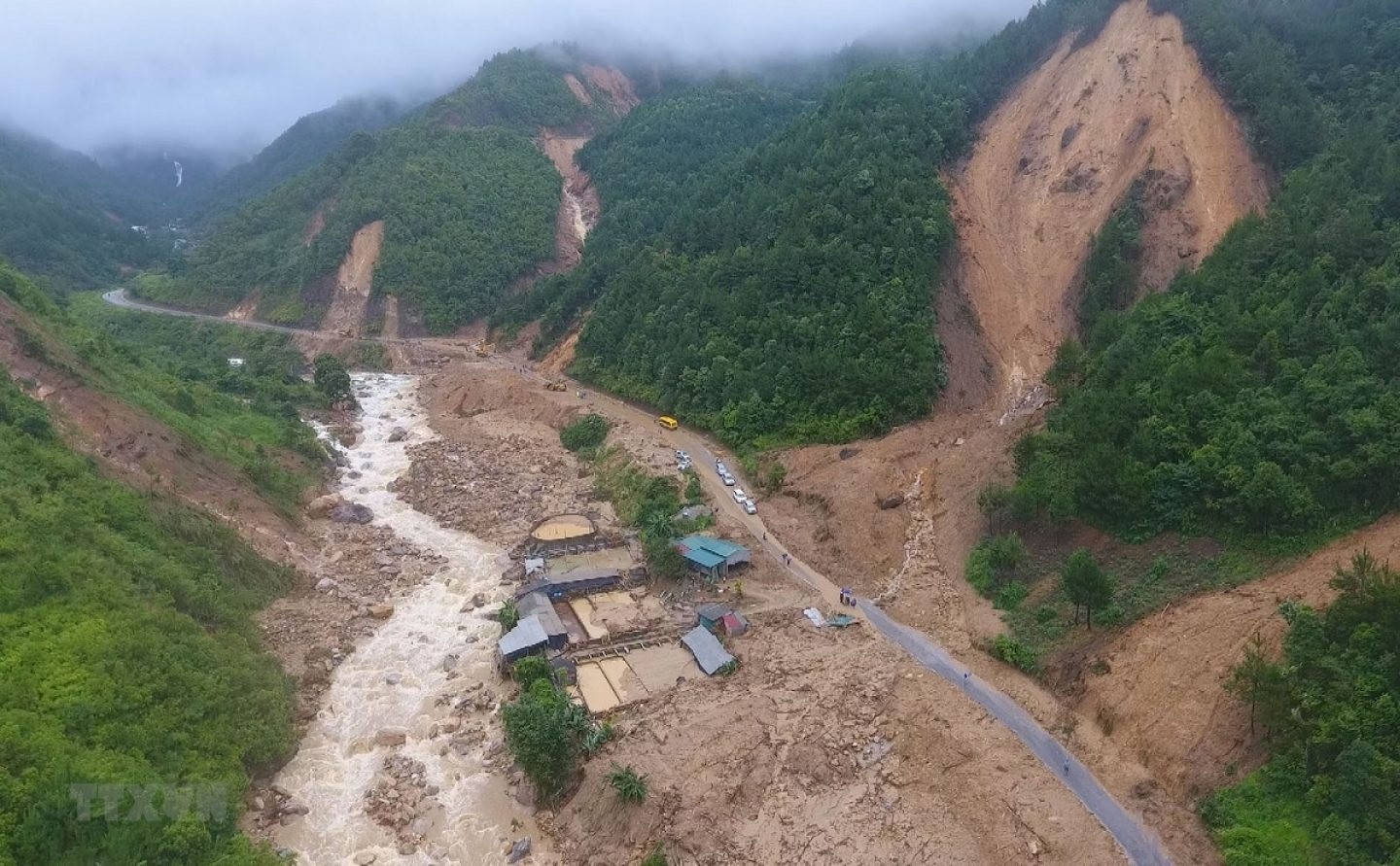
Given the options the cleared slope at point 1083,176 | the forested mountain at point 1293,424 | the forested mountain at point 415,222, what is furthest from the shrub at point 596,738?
the forested mountain at point 415,222

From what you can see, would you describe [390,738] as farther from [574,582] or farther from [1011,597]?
[1011,597]

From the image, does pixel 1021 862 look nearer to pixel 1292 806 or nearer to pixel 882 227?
pixel 1292 806

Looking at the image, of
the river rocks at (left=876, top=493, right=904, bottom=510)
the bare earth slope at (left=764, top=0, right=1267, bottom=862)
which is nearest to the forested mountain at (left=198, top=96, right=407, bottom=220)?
the bare earth slope at (left=764, top=0, right=1267, bottom=862)

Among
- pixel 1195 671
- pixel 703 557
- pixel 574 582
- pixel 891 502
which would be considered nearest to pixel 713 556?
pixel 703 557

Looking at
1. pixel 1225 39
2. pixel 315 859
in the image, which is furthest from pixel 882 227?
pixel 315 859

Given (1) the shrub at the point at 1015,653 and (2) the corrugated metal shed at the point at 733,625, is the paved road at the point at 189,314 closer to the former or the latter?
(2) the corrugated metal shed at the point at 733,625

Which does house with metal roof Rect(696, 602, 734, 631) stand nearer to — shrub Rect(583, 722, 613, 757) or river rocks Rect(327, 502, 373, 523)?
shrub Rect(583, 722, 613, 757)
